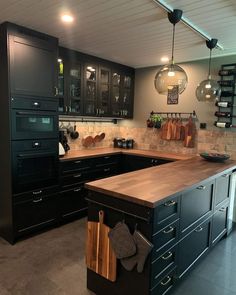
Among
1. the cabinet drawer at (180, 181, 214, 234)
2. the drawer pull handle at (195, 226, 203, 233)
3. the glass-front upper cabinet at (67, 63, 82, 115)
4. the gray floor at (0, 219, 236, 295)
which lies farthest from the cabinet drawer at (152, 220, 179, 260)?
the glass-front upper cabinet at (67, 63, 82, 115)

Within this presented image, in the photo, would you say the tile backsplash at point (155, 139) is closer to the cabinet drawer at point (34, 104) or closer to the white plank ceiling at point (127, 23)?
the cabinet drawer at point (34, 104)

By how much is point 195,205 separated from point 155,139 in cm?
236

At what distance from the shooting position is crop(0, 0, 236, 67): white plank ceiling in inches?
82.8

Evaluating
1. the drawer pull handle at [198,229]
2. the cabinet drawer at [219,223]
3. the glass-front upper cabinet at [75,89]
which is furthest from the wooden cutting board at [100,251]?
the glass-front upper cabinet at [75,89]

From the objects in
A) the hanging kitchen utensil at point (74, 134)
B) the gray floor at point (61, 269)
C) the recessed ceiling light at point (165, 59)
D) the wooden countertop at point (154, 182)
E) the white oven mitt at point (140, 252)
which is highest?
the recessed ceiling light at point (165, 59)

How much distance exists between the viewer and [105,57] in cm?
395

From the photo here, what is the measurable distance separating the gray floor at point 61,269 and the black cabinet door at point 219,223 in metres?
0.15

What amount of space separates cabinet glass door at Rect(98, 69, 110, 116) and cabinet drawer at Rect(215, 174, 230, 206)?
219 cm

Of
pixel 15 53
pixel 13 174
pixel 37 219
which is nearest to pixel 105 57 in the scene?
pixel 15 53

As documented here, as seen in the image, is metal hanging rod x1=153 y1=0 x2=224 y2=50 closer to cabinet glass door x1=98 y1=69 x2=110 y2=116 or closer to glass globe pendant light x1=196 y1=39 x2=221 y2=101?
glass globe pendant light x1=196 y1=39 x2=221 y2=101

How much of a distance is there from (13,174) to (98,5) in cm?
195

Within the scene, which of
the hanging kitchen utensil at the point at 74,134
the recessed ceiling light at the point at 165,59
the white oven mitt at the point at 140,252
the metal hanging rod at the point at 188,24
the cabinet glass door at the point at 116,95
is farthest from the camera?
the cabinet glass door at the point at 116,95

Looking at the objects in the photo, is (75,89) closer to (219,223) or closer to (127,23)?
(127,23)

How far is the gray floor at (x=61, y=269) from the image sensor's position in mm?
2111
